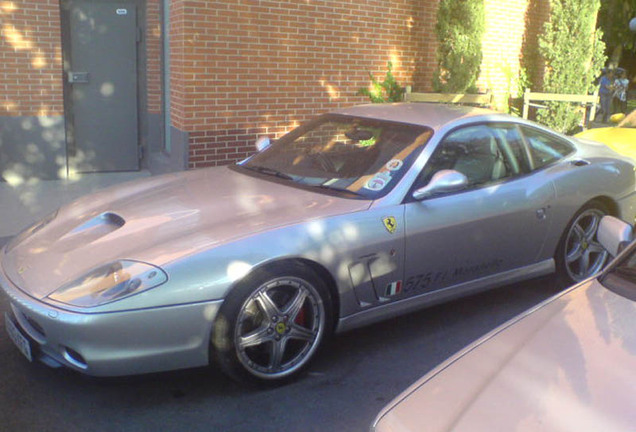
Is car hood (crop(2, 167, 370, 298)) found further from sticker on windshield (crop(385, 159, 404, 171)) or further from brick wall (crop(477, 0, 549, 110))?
brick wall (crop(477, 0, 549, 110))

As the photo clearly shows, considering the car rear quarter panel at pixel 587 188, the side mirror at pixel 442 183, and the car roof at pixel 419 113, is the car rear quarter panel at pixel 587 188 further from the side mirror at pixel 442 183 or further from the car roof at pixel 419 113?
the side mirror at pixel 442 183

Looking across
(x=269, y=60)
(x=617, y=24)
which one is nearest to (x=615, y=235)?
(x=269, y=60)

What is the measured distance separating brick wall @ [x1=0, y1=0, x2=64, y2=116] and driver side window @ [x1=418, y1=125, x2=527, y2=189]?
6.10m

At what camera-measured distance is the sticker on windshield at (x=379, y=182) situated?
4.31 meters

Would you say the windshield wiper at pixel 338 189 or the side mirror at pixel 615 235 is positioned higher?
the side mirror at pixel 615 235

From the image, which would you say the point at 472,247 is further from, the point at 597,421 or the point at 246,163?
the point at 597,421

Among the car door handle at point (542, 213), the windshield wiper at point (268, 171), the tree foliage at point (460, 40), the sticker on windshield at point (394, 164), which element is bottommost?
the car door handle at point (542, 213)

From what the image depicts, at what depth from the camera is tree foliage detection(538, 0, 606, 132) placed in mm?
11305

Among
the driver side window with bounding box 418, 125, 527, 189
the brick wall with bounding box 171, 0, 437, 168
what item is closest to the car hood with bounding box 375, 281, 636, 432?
the driver side window with bounding box 418, 125, 527, 189

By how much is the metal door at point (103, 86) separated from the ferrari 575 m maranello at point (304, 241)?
185 inches

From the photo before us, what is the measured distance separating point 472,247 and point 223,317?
1888 mm

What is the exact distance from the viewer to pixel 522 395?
1.97 metres

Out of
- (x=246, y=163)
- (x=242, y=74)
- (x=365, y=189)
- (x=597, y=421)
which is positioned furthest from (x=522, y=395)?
(x=242, y=74)

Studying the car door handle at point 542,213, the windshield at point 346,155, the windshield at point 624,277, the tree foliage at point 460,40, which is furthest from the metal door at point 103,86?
the windshield at point 624,277
